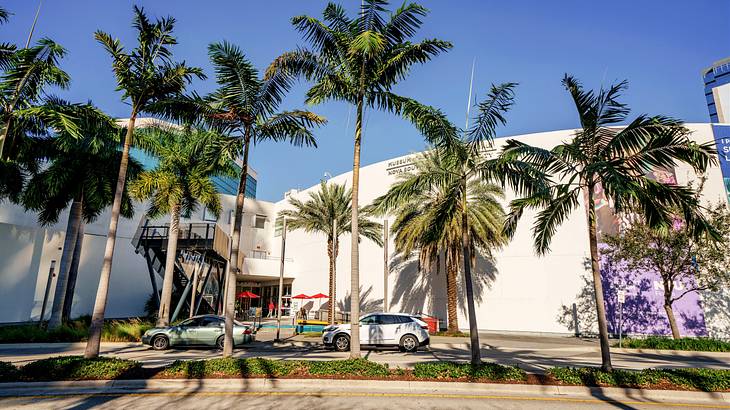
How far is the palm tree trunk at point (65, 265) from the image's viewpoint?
19.6 metres

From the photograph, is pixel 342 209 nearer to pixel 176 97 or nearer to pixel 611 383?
pixel 176 97

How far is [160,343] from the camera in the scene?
17.2 metres

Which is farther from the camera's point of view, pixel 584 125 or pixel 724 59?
pixel 724 59

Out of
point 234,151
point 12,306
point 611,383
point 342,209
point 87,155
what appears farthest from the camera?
point 342,209

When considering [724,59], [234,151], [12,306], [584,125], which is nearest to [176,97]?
[234,151]

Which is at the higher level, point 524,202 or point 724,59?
point 724,59

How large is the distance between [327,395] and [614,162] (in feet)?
30.8

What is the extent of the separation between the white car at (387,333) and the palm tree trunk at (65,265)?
44.3ft

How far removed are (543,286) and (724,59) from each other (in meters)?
107

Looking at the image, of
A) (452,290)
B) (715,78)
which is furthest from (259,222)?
(715,78)

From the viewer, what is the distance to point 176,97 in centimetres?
1239

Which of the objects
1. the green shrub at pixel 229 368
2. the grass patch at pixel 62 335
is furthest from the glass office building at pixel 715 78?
the grass patch at pixel 62 335

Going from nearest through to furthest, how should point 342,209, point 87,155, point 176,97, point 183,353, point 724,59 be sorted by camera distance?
point 176,97 → point 183,353 → point 87,155 → point 342,209 → point 724,59

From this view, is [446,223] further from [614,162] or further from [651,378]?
[651,378]
